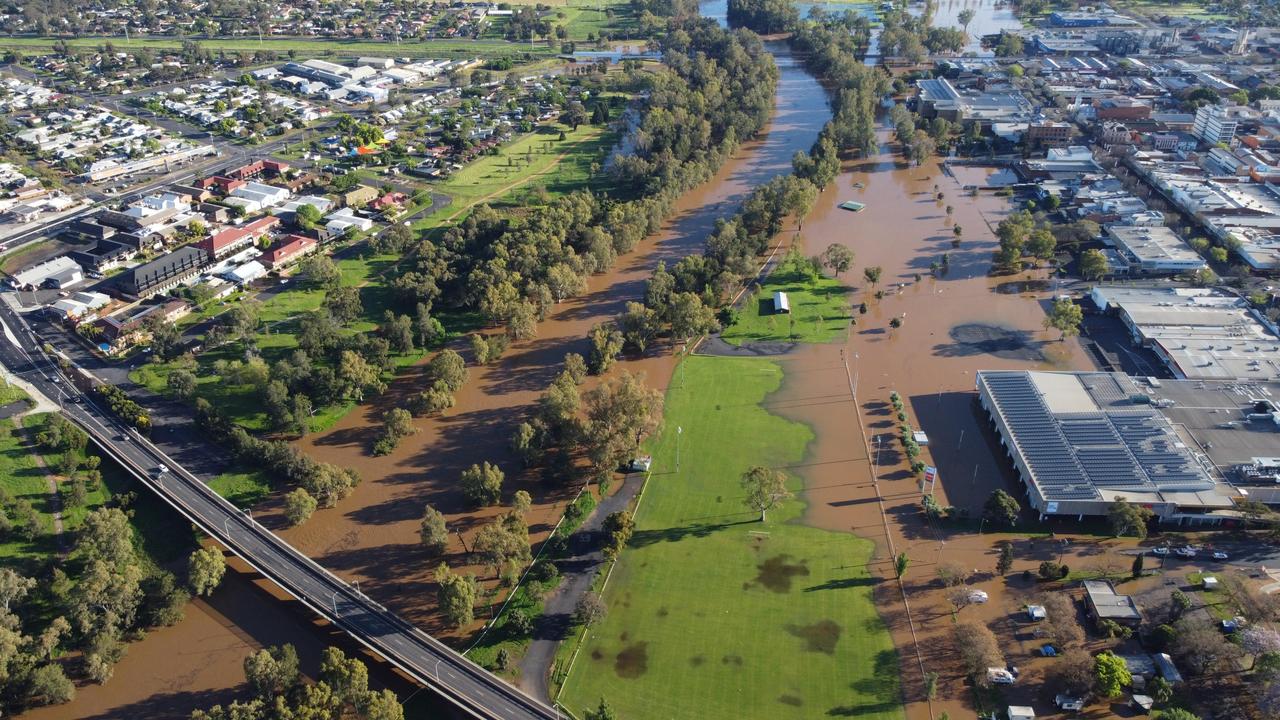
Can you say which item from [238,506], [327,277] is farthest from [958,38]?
[238,506]

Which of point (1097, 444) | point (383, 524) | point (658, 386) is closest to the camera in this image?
point (383, 524)

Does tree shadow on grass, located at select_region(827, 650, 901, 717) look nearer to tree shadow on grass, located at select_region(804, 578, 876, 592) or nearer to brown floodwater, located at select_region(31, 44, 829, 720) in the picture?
tree shadow on grass, located at select_region(804, 578, 876, 592)

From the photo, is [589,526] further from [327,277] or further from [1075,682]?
[327,277]

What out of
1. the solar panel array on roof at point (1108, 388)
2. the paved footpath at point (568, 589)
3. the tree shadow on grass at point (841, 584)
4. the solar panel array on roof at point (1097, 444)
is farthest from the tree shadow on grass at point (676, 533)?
the solar panel array on roof at point (1108, 388)

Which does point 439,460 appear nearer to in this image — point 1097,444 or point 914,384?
point 914,384

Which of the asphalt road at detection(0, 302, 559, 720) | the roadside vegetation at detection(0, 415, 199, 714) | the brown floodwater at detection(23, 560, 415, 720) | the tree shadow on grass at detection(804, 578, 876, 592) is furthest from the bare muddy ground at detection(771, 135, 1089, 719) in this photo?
the roadside vegetation at detection(0, 415, 199, 714)

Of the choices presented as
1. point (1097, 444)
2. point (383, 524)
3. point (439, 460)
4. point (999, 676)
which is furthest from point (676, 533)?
point (1097, 444)

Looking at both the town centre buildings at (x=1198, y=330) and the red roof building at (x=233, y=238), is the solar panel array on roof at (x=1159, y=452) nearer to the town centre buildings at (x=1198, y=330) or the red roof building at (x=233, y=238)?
the town centre buildings at (x=1198, y=330)
